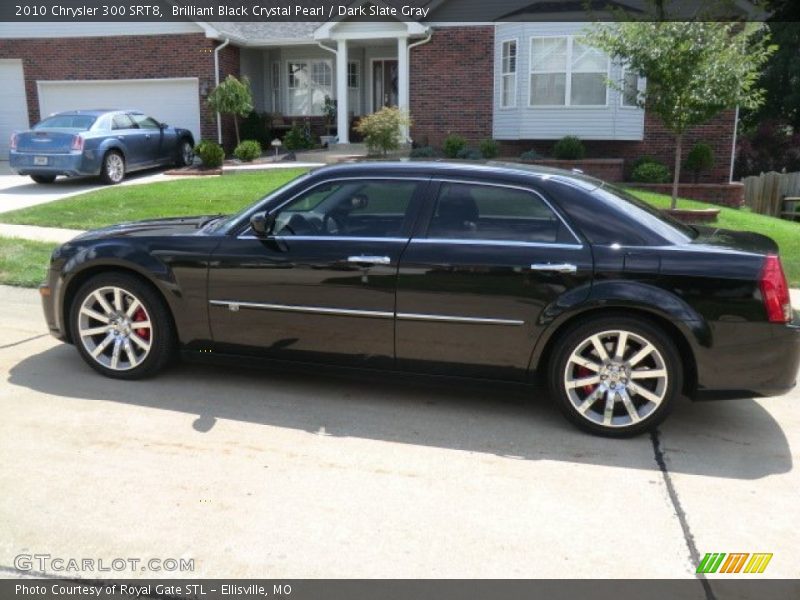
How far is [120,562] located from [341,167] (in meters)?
2.85

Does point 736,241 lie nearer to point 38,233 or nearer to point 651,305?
point 651,305

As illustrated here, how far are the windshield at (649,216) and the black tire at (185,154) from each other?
16.3 m

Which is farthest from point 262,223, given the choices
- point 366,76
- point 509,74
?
point 366,76

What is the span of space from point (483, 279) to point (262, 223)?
145cm

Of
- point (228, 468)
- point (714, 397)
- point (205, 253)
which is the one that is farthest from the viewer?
point (205, 253)

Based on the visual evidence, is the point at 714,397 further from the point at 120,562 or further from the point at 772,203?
the point at 772,203

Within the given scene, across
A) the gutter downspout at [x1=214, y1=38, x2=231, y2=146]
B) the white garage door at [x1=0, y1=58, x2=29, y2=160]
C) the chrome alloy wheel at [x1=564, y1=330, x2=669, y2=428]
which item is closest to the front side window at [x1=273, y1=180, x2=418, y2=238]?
the chrome alloy wheel at [x1=564, y1=330, x2=669, y2=428]

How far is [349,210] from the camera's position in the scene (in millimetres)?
5105

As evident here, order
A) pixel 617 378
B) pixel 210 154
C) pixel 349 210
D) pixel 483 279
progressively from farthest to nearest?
pixel 210 154 < pixel 349 210 < pixel 483 279 < pixel 617 378

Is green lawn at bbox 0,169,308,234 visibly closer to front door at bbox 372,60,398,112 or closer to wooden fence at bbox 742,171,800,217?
front door at bbox 372,60,398,112

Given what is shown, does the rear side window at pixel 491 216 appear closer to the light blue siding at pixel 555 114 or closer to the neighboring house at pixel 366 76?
the neighboring house at pixel 366 76

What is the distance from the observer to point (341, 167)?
16.8 feet

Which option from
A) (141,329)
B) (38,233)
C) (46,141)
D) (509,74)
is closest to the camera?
(141,329)
